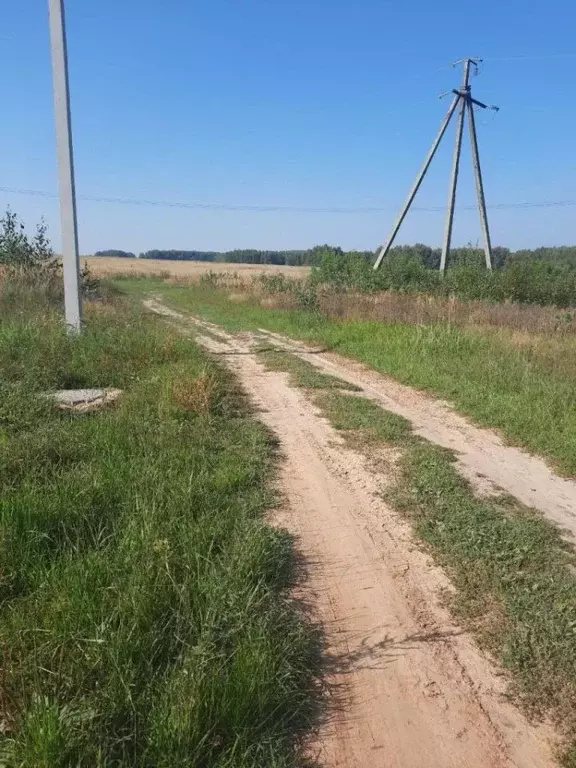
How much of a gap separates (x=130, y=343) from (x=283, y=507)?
5.52 m

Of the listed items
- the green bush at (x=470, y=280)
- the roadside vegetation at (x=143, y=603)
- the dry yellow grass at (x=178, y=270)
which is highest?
the dry yellow grass at (x=178, y=270)

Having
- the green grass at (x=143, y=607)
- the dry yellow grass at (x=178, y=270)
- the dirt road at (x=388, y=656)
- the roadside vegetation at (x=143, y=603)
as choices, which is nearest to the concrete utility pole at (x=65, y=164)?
the roadside vegetation at (x=143, y=603)

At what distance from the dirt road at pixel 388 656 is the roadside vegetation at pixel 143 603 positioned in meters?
0.18

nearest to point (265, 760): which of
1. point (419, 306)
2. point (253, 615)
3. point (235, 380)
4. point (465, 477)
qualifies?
point (253, 615)

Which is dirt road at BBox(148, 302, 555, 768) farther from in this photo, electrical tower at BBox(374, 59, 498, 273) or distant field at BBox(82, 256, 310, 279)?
distant field at BBox(82, 256, 310, 279)

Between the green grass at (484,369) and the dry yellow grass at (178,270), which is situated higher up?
the dry yellow grass at (178,270)

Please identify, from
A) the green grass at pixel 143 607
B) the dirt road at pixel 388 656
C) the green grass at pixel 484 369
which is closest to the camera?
the green grass at pixel 143 607

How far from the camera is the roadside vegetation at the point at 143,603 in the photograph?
2137 millimetres

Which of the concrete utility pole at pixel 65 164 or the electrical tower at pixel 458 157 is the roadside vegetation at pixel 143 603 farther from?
the electrical tower at pixel 458 157

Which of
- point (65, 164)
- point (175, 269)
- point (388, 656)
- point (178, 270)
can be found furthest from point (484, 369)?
point (175, 269)

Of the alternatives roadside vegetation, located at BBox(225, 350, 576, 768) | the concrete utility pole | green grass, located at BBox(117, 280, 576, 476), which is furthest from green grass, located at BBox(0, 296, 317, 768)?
the concrete utility pole

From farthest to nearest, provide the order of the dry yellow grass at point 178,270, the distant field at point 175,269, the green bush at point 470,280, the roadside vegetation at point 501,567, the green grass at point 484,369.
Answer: the distant field at point 175,269
the dry yellow grass at point 178,270
the green bush at point 470,280
the green grass at point 484,369
the roadside vegetation at point 501,567

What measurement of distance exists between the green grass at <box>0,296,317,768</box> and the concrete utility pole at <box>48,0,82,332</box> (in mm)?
4993

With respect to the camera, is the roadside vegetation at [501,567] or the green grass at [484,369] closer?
the roadside vegetation at [501,567]
